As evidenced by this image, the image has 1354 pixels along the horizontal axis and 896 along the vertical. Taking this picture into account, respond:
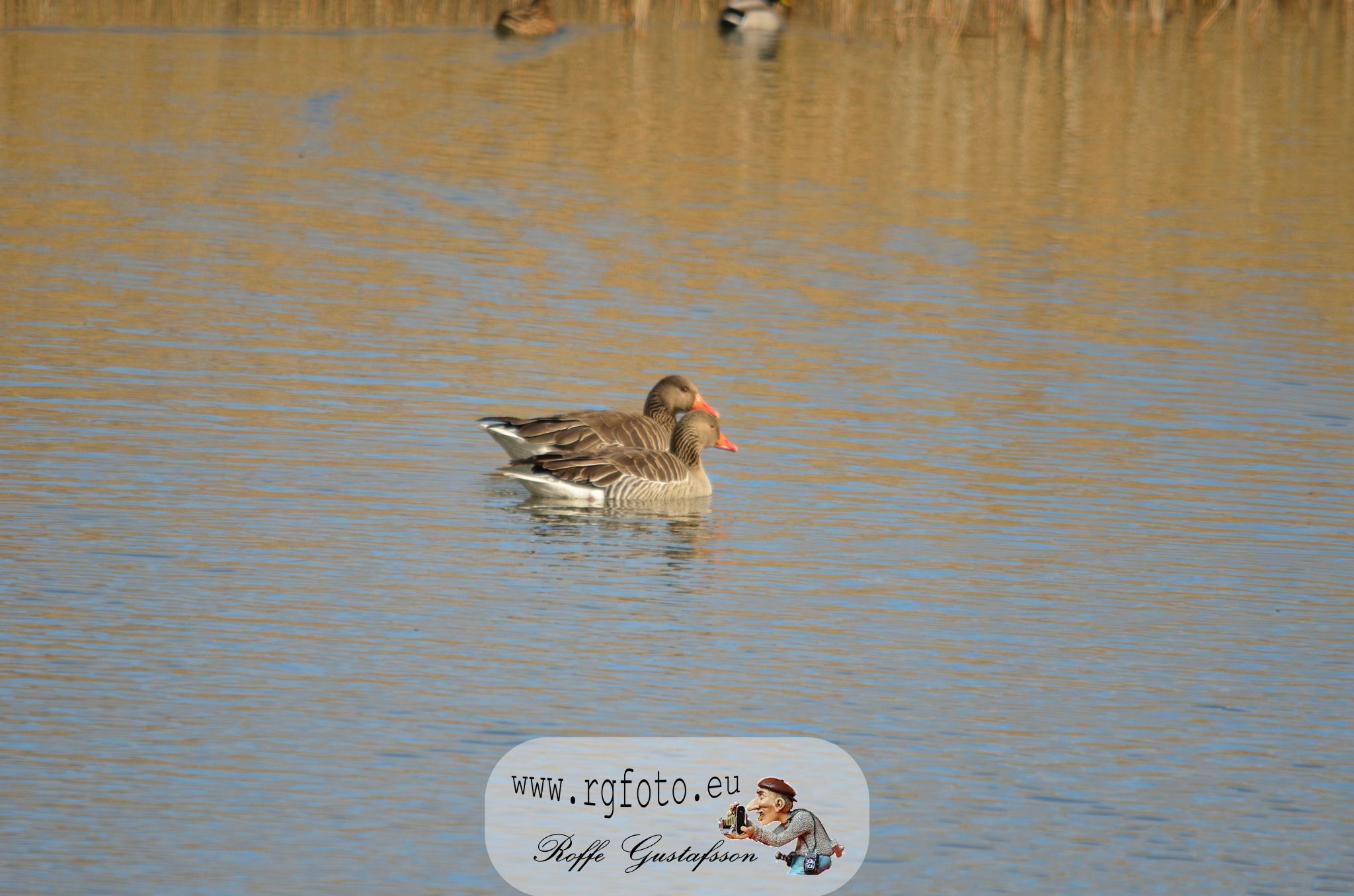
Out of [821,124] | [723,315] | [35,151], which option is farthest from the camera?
[821,124]

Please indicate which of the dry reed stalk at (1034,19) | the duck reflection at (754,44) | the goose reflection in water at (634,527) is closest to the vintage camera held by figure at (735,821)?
the goose reflection in water at (634,527)

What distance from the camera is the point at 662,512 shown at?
41.9 feet

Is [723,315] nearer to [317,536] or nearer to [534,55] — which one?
[317,536]

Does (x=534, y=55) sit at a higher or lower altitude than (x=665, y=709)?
higher

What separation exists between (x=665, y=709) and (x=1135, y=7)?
42740mm

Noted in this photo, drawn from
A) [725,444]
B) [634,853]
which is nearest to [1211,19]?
[725,444]

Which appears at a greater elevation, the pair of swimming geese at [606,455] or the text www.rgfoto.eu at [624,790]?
the pair of swimming geese at [606,455]

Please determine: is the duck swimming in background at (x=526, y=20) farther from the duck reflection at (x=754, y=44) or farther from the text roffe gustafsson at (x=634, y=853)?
the text roffe gustafsson at (x=634, y=853)

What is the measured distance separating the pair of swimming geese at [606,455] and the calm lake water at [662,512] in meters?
0.24

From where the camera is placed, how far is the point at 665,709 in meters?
8.68

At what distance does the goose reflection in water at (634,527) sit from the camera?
11.7 m

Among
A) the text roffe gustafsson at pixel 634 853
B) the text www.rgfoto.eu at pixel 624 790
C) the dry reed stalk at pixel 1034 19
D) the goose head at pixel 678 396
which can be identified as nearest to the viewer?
the text roffe gustafsson at pixel 634 853

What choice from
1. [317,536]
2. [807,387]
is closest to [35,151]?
[807,387]

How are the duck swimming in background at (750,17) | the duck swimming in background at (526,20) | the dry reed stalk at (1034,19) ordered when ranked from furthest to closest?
the duck swimming in background at (750,17)
the dry reed stalk at (1034,19)
the duck swimming in background at (526,20)
